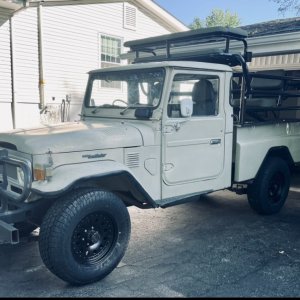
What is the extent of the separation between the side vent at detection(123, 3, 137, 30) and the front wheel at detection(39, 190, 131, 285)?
433 inches

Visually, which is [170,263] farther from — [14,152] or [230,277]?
[14,152]

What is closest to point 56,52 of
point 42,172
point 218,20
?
point 42,172

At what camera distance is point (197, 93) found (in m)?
4.54

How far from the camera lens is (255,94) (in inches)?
212

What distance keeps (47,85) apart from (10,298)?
8.92 meters

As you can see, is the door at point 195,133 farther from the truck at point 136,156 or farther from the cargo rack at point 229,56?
the cargo rack at point 229,56

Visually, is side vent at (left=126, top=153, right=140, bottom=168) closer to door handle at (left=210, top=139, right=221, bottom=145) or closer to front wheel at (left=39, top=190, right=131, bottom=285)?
front wheel at (left=39, top=190, right=131, bottom=285)

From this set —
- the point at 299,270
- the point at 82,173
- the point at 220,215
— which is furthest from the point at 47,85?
the point at 299,270

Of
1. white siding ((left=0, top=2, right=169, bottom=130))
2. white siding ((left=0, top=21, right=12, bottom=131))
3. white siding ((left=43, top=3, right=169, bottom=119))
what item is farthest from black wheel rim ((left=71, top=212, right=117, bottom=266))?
white siding ((left=43, top=3, right=169, bottom=119))

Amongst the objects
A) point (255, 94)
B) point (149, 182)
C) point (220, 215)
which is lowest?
point (220, 215)

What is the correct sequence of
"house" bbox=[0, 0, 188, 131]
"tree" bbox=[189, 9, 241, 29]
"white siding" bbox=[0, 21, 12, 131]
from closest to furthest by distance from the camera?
"white siding" bbox=[0, 21, 12, 131]
"house" bbox=[0, 0, 188, 131]
"tree" bbox=[189, 9, 241, 29]

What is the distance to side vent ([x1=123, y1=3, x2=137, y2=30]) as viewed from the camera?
13.4 meters

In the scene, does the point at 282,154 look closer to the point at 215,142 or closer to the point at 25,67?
the point at 215,142

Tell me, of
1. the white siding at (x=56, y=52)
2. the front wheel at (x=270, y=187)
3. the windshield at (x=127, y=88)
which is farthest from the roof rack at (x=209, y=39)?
the white siding at (x=56, y=52)
